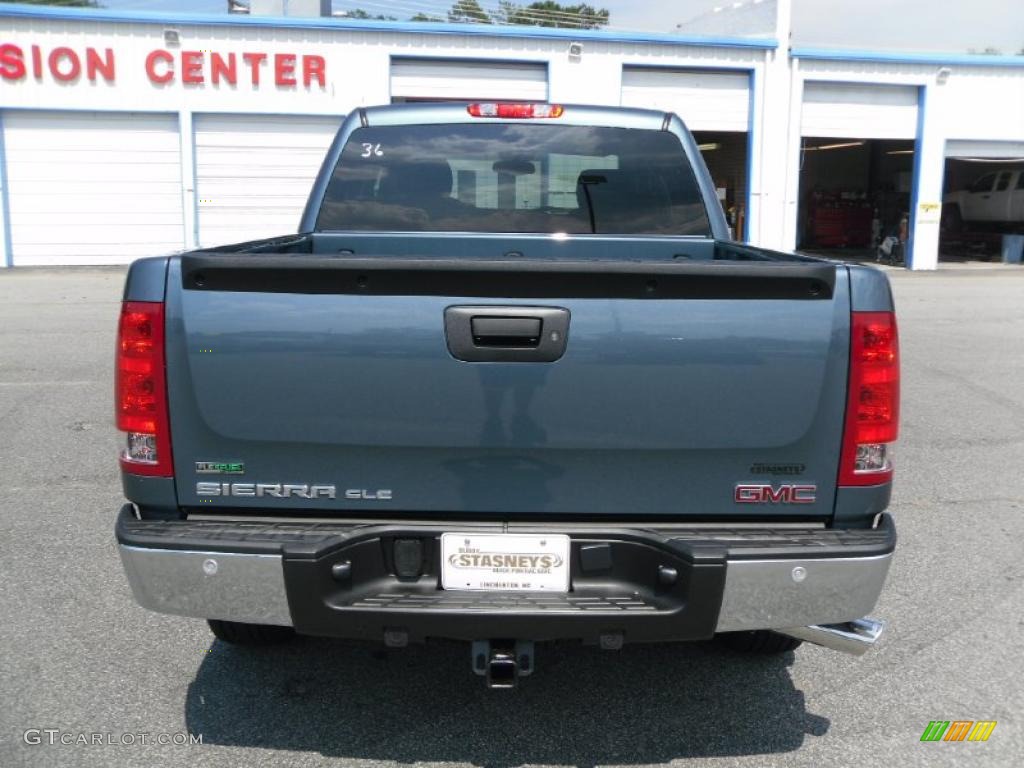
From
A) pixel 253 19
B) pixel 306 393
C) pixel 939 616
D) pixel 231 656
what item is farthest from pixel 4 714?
pixel 253 19

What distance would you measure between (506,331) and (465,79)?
70.9ft

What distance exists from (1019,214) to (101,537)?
29532 mm

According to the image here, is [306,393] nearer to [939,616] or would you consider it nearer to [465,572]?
[465,572]

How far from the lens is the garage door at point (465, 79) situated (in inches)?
901

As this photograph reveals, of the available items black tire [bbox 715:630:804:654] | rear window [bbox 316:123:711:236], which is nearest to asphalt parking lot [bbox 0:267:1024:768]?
black tire [bbox 715:630:804:654]

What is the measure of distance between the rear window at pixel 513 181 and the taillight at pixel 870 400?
1.96 meters

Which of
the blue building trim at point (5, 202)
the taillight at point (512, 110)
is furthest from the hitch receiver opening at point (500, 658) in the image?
the blue building trim at point (5, 202)

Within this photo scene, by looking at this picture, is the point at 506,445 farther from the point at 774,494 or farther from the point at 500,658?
the point at 774,494

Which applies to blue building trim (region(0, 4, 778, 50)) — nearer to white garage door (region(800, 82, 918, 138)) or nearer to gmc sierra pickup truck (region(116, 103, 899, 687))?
white garage door (region(800, 82, 918, 138))

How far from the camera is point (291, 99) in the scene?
2220 cm

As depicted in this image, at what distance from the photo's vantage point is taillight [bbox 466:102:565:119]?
15.7 feet

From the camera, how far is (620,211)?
15.5 feet

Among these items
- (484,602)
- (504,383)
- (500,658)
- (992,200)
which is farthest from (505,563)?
(992,200)

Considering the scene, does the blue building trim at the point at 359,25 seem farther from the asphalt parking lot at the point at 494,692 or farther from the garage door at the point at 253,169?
the asphalt parking lot at the point at 494,692
